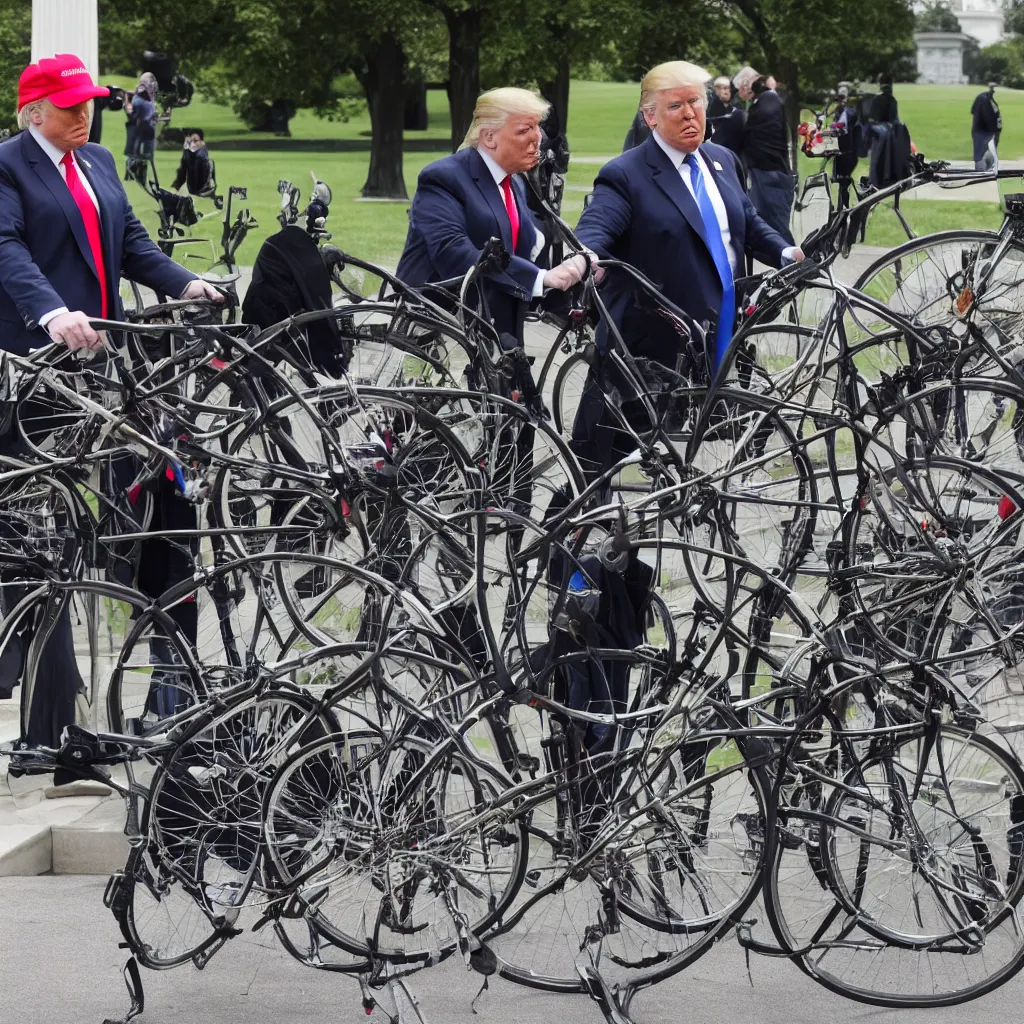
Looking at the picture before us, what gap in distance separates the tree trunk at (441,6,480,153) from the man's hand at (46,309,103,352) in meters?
30.3

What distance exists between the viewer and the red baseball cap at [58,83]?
5.69 metres

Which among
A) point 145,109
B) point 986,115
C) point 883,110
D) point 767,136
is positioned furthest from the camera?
point 986,115

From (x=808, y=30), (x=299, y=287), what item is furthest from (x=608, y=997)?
(x=808, y=30)

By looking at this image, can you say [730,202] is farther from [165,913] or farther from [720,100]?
[720,100]

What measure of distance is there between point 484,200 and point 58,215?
1465 millimetres

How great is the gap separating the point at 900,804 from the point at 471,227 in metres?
3.07

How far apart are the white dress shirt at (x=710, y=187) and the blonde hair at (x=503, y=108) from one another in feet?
1.36

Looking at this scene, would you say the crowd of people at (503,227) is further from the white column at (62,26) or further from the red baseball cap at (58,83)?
the white column at (62,26)

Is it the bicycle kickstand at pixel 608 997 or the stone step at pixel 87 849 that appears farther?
the stone step at pixel 87 849

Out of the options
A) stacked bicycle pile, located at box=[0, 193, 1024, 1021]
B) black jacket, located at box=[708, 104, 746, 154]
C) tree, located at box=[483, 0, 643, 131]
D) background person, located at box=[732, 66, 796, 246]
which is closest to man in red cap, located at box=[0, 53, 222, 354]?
stacked bicycle pile, located at box=[0, 193, 1024, 1021]

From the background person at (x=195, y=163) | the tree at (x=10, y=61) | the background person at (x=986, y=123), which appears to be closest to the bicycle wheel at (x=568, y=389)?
the background person at (x=195, y=163)

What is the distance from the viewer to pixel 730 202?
256 inches

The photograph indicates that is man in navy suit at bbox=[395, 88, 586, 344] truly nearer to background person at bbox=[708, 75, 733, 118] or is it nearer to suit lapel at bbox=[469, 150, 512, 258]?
suit lapel at bbox=[469, 150, 512, 258]

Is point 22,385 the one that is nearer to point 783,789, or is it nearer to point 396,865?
point 396,865
